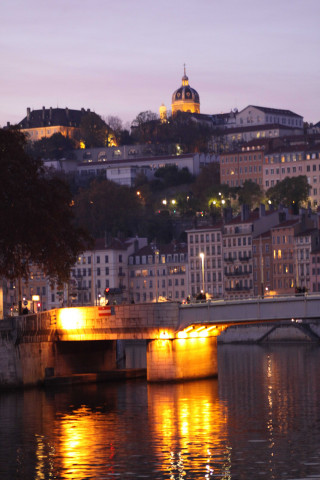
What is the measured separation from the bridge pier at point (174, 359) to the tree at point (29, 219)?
684 centimetres

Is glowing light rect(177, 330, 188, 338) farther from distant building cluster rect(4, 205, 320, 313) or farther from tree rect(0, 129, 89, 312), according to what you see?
distant building cluster rect(4, 205, 320, 313)

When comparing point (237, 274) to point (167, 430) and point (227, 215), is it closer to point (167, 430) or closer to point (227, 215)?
point (227, 215)

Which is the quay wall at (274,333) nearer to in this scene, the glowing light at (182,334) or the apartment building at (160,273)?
the apartment building at (160,273)

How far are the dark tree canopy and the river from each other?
7147 millimetres

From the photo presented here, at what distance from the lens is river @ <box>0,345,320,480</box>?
4919 centimetres

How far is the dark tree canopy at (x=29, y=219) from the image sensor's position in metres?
78.1

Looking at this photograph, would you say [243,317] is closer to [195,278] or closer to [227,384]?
[227,384]

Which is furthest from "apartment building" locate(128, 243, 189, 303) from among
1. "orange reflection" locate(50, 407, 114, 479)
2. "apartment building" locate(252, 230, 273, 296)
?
"orange reflection" locate(50, 407, 114, 479)

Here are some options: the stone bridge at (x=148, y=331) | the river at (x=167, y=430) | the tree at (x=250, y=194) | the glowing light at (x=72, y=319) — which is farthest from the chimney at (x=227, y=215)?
the glowing light at (x=72, y=319)

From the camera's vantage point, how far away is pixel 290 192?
187m

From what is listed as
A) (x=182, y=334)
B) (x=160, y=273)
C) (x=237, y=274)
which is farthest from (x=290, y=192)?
(x=182, y=334)

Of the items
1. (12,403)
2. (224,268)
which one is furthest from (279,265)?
(12,403)

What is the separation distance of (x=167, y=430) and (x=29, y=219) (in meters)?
22.0

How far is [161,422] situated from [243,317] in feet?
57.0
